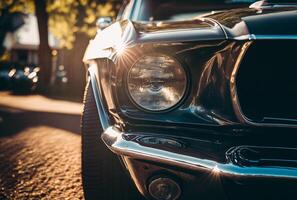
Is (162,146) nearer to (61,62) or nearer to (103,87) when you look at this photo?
(103,87)

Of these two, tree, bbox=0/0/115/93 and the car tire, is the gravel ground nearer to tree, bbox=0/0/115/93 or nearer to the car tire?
the car tire

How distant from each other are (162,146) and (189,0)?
190 centimetres

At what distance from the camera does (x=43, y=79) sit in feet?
53.5

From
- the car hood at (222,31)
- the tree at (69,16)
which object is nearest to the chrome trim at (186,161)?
the car hood at (222,31)

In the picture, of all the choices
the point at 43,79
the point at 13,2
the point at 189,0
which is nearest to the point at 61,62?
the point at 13,2

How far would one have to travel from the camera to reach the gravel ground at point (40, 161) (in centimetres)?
254

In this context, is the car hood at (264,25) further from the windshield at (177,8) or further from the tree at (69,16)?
the tree at (69,16)

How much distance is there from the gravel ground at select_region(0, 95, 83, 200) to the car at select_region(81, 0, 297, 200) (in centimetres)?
90

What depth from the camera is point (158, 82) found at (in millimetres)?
1627

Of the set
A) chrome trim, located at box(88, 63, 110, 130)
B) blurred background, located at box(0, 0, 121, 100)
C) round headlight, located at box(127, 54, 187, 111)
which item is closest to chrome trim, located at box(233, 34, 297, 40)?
round headlight, located at box(127, 54, 187, 111)

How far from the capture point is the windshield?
2992 millimetres

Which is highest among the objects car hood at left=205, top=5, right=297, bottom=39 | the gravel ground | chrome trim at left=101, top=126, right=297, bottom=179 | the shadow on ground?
car hood at left=205, top=5, right=297, bottom=39

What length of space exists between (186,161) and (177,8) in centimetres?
191

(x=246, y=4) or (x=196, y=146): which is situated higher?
(x=246, y=4)
